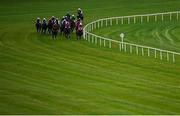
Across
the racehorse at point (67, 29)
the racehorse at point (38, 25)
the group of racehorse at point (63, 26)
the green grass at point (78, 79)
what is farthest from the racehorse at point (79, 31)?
the racehorse at point (38, 25)

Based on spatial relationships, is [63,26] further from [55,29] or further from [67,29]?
[55,29]

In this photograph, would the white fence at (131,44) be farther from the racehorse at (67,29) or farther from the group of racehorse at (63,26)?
the racehorse at (67,29)

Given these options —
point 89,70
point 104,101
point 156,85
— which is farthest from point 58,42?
point 104,101

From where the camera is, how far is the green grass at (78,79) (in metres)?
22.5

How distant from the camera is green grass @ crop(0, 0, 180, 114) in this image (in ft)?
73.9

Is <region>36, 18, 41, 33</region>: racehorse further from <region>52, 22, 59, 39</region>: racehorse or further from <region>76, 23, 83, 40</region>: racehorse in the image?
<region>76, 23, 83, 40</region>: racehorse

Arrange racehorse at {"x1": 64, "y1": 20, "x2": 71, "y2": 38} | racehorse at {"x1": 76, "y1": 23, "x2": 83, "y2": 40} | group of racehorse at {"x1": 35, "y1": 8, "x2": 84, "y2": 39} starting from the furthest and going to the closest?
racehorse at {"x1": 64, "y1": 20, "x2": 71, "y2": 38}
group of racehorse at {"x1": 35, "y1": 8, "x2": 84, "y2": 39}
racehorse at {"x1": 76, "y1": 23, "x2": 83, "y2": 40}

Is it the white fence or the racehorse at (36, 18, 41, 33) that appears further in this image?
the racehorse at (36, 18, 41, 33)

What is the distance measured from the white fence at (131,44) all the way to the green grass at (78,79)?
2.43 ft

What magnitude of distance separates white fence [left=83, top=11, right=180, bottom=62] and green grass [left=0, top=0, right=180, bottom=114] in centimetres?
74

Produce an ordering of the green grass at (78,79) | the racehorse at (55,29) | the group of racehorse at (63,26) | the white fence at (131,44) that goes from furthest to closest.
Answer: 1. the racehorse at (55,29)
2. the group of racehorse at (63,26)
3. the white fence at (131,44)
4. the green grass at (78,79)

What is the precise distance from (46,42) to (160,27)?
11.2 meters

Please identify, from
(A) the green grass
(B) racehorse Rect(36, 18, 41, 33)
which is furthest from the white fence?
(B) racehorse Rect(36, 18, 41, 33)

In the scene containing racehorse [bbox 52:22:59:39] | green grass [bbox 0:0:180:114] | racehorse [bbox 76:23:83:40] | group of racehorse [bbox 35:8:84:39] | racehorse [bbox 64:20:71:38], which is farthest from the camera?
racehorse [bbox 52:22:59:39]
